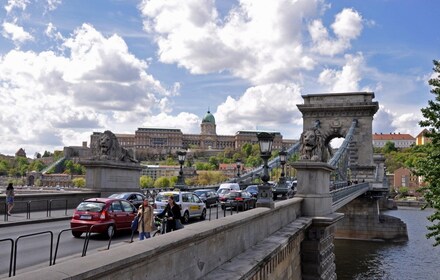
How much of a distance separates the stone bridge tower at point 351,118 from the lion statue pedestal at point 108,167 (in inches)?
1488

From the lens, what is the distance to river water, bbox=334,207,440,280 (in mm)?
31453

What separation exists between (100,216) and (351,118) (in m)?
49.4

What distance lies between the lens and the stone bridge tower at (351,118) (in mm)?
58531

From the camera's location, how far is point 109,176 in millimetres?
24375

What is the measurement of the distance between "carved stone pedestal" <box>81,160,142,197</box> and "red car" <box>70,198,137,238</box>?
27.8 feet

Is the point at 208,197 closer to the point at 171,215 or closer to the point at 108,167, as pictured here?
the point at 108,167

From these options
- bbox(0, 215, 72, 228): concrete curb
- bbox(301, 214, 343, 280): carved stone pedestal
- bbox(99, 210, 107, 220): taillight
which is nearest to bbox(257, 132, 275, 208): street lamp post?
bbox(301, 214, 343, 280): carved stone pedestal

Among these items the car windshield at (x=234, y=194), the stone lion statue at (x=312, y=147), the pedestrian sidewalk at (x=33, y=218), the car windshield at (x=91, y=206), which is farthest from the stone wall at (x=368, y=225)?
the car windshield at (x=91, y=206)

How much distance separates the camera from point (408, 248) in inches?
1683

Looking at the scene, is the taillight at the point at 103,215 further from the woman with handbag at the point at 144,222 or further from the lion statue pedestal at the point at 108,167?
the lion statue pedestal at the point at 108,167

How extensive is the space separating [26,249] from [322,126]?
Result: 52894 millimetres

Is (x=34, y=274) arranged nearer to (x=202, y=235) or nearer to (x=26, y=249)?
(x=202, y=235)

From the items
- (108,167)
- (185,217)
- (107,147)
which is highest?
(107,147)

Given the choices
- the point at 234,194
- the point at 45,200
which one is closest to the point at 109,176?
the point at 45,200
